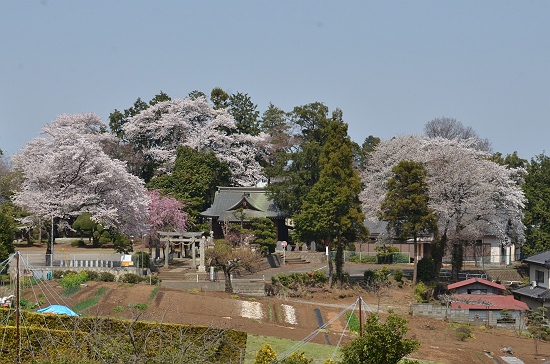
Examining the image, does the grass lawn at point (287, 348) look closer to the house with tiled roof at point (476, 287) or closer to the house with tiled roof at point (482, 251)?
the house with tiled roof at point (476, 287)

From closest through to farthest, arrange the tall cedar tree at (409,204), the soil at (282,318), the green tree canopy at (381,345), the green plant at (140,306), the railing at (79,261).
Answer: the green tree canopy at (381,345) < the soil at (282,318) < the green plant at (140,306) < the railing at (79,261) < the tall cedar tree at (409,204)

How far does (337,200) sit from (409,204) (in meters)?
4.47

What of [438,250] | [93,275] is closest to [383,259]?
[438,250]

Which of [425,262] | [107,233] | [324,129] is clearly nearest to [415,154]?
[324,129]

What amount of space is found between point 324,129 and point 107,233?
58.8 ft

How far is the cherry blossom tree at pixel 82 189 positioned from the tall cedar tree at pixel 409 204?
52.5 feet

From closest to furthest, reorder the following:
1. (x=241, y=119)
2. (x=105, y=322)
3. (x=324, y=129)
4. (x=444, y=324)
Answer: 1. (x=105, y=322)
2. (x=444, y=324)
3. (x=324, y=129)
4. (x=241, y=119)

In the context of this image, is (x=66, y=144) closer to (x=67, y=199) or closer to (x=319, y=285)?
(x=67, y=199)

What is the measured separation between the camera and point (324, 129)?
198 ft

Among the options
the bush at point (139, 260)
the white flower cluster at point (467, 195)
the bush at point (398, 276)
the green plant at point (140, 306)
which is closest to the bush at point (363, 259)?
the white flower cluster at point (467, 195)

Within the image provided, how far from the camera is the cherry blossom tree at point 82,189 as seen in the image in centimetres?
4962

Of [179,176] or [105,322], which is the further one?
[179,176]

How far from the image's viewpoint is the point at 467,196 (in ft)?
180

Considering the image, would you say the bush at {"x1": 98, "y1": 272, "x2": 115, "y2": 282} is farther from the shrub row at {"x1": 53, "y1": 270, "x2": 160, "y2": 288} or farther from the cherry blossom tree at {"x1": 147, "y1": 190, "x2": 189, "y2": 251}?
the cherry blossom tree at {"x1": 147, "y1": 190, "x2": 189, "y2": 251}
